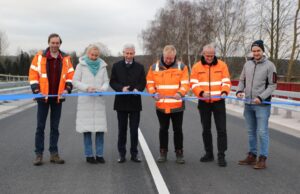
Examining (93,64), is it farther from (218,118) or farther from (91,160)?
(218,118)

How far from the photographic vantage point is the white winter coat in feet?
22.3

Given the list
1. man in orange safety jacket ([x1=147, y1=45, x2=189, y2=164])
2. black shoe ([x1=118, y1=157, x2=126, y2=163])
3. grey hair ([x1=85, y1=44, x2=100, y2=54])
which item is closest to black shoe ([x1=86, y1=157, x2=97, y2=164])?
black shoe ([x1=118, y1=157, x2=126, y2=163])

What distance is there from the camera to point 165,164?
22.5ft

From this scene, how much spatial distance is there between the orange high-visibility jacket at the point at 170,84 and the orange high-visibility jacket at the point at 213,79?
244 mm

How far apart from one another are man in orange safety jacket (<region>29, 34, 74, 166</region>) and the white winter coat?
0.20m

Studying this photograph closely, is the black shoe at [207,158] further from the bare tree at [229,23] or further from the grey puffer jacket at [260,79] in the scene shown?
the bare tree at [229,23]

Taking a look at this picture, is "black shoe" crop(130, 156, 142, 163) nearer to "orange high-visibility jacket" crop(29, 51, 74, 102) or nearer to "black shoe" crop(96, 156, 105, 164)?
"black shoe" crop(96, 156, 105, 164)

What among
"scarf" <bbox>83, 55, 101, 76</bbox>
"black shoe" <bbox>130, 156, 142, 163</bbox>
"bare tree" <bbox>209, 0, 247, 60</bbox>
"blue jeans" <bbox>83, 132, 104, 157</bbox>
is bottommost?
"black shoe" <bbox>130, 156, 142, 163</bbox>

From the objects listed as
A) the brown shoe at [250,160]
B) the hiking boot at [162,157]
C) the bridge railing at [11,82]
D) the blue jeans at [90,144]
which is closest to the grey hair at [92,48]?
the blue jeans at [90,144]

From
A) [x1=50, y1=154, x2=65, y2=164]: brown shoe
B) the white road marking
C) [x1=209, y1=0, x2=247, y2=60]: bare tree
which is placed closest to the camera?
the white road marking

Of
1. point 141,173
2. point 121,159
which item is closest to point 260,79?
point 141,173

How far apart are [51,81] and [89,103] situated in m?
0.71

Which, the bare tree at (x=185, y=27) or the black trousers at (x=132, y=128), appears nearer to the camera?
the black trousers at (x=132, y=128)

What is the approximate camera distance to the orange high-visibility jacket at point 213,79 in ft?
22.2
